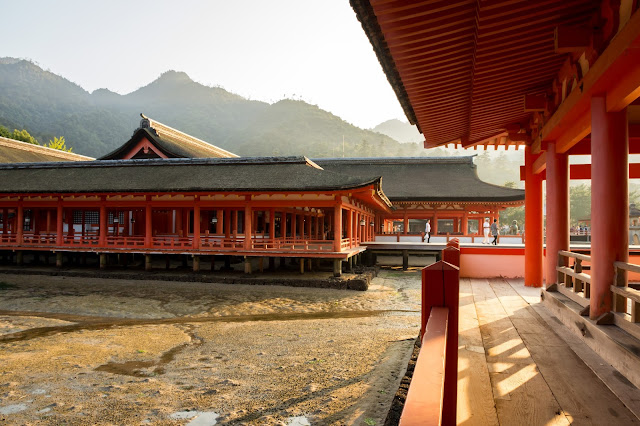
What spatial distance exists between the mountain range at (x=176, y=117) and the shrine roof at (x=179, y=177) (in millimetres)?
75571

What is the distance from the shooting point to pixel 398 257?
1033 inches

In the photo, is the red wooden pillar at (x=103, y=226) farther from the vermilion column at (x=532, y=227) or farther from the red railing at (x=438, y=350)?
the red railing at (x=438, y=350)

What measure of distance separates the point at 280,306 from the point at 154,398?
8233 millimetres

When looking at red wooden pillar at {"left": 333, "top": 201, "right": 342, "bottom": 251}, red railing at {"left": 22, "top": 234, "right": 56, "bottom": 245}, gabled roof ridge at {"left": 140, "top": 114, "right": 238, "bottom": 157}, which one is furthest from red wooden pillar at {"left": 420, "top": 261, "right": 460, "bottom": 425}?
gabled roof ridge at {"left": 140, "top": 114, "right": 238, "bottom": 157}

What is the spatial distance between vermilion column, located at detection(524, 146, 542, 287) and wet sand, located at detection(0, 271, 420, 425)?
2.89 metres

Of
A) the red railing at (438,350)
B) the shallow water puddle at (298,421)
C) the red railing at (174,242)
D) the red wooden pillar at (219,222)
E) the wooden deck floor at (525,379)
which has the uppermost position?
the red wooden pillar at (219,222)

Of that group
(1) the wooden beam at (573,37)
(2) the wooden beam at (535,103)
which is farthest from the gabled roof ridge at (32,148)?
(1) the wooden beam at (573,37)

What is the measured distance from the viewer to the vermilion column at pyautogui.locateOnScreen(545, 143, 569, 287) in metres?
7.40

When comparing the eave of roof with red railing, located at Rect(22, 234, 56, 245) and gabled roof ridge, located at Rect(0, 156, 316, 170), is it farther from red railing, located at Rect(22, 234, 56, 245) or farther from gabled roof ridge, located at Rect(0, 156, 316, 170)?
red railing, located at Rect(22, 234, 56, 245)

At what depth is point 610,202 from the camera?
15.6 feet

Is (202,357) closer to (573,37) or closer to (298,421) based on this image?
(298,421)

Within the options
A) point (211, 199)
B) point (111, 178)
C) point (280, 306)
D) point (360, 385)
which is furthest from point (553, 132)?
point (111, 178)

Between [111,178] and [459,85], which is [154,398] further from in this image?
[111,178]

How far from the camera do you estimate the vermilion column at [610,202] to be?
15.6 feet
